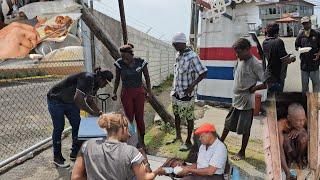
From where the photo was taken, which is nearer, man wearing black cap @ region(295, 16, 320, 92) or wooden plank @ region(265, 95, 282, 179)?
wooden plank @ region(265, 95, 282, 179)

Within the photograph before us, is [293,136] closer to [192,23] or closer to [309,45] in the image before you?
[309,45]

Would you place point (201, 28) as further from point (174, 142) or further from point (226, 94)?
point (174, 142)

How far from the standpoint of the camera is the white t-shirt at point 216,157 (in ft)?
11.6

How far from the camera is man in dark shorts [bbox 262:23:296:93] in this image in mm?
5609

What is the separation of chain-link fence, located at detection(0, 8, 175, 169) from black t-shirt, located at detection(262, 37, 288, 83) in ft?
8.64

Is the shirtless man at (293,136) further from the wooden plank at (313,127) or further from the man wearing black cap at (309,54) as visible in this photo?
the man wearing black cap at (309,54)

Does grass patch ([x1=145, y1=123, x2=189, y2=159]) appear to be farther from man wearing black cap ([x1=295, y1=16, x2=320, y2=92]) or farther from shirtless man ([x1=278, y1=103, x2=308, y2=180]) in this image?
man wearing black cap ([x1=295, y1=16, x2=320, y2=92])

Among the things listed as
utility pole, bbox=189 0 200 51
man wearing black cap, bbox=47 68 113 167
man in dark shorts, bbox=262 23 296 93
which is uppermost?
utility pole, bbox=189 0 200 51

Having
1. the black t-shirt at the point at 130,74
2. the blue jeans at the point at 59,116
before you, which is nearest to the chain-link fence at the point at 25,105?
the blue jeans at the point at 59,116

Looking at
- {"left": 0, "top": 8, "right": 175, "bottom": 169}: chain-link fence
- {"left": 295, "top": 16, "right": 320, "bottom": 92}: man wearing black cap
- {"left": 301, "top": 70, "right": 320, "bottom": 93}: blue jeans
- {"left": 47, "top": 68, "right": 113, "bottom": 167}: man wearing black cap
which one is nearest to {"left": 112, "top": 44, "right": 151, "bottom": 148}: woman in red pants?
{"left": 47, "top": 68, "right": 113, "bottom": 167}: man wearing black cap

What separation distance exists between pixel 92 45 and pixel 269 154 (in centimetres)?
375

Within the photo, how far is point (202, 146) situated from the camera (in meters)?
3.73

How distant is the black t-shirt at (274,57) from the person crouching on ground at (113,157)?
3227mm

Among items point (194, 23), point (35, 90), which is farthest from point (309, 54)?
point (35, 90)
